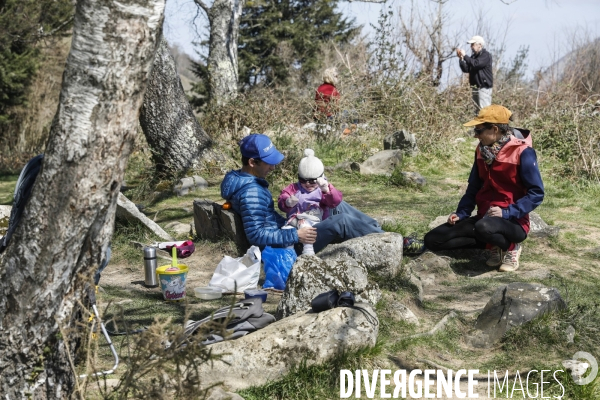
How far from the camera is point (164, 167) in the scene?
9898 mm

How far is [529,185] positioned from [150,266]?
3.20 meters

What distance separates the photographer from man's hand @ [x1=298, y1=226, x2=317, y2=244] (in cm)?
570

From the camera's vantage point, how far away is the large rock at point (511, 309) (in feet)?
14.3

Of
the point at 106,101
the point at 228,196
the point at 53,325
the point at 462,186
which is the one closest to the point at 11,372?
the point at 53,325

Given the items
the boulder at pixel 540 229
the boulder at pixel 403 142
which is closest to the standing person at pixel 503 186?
the boulder at pixel 540 229

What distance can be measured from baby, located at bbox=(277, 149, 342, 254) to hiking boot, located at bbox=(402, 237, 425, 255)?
0.95m

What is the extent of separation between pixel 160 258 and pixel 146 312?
1768 mm

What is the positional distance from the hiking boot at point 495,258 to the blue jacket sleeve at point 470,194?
0.40m

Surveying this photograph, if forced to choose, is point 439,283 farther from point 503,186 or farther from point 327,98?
point 327,98

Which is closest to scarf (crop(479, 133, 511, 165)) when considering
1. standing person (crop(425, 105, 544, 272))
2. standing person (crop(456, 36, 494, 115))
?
standing person (crop(425, 105, 544, 272))

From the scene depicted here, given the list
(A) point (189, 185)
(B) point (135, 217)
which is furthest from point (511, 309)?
(A) point (189, 185)

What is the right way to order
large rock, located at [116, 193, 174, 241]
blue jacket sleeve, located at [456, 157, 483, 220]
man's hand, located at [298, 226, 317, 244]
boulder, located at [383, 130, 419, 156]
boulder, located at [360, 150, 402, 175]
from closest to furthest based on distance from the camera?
A: man's hand, located at [298, 226, 317, 244] < blue jacket sleeve, located at [456, 157, 483, 220] < large rock, located at [116, 193, 174, 241] < boulder, located at [360, 150, 402, 175] < boulder, located at [383, 130, 419, 156]

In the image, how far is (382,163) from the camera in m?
10.2

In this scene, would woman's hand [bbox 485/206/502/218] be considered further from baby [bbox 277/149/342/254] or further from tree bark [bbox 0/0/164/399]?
tree bark [bbox 0/0/164/399]
